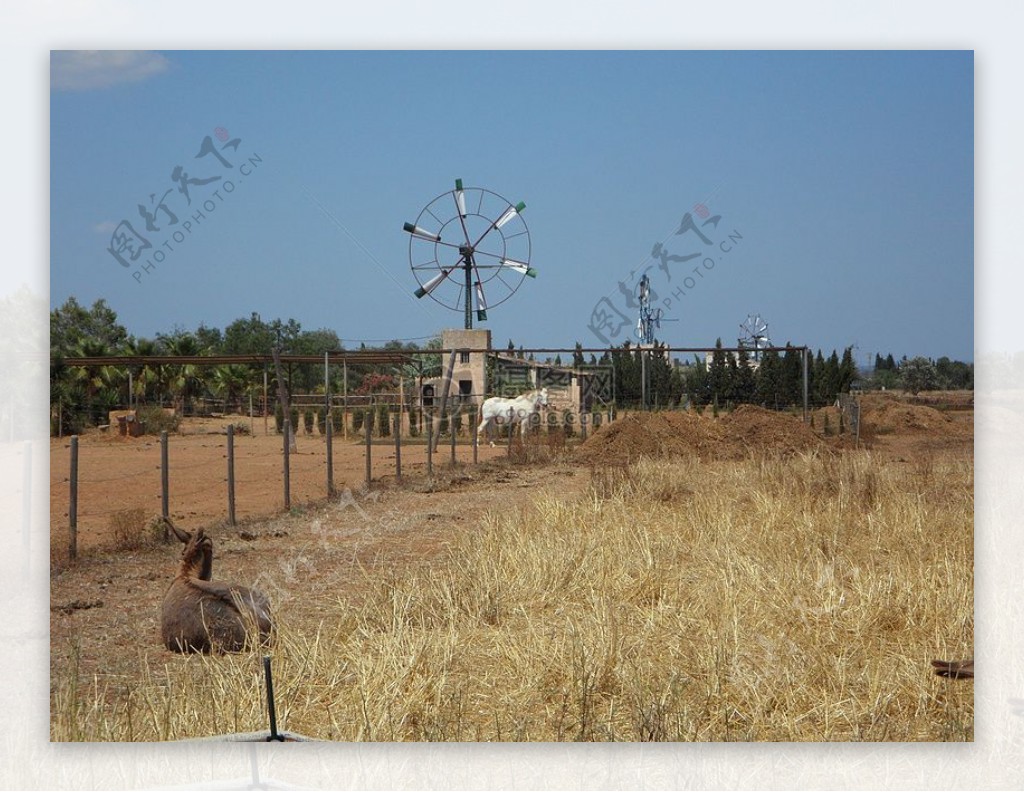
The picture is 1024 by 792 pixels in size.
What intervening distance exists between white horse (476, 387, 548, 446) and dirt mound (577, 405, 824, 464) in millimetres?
2423

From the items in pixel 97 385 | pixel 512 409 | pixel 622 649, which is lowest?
pixel 622 649

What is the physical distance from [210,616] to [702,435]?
1351cm


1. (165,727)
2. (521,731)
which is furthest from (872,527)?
(165,727)

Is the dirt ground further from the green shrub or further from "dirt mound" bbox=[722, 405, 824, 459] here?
"dirt mound" bbox=[722, 405, 824, 459]

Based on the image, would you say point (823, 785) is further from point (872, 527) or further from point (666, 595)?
point (872, 527)

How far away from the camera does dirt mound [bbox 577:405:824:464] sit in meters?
16.8

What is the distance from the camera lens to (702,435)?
1816 cm

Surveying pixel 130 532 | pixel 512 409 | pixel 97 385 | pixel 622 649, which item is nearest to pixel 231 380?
pixel 97 385

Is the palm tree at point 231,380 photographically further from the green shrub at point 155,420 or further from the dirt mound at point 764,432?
the dirt mound at point 764,432

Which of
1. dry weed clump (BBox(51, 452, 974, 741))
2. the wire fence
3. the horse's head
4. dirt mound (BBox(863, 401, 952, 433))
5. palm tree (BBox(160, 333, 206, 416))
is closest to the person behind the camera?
dry weed clump (BBox(51, 452, 974, 741))

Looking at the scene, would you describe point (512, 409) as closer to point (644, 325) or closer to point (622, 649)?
point (644, 325)

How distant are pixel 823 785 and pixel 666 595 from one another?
226 cm

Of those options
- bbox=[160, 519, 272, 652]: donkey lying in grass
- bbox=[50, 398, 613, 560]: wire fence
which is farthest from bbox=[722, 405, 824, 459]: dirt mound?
bbox=[160, 519, 272, 652]: donkey lying in grass

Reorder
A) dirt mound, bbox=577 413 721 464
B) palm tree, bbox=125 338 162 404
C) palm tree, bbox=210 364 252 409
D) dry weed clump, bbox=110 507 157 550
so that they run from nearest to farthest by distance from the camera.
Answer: dry weed clump, bbox=110 507 157 550 → dirt mound, bbox=577 413 721 464 → palm tree, bbox=125 338 162 404 → palm tree, bbox=210 364 252 409
